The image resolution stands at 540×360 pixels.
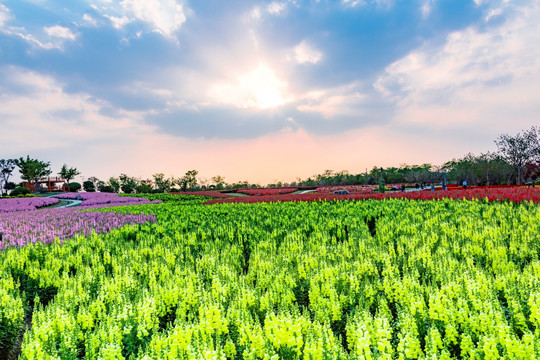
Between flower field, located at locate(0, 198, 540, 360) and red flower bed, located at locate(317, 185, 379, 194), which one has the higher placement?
red flower bed, located at locate(317, 185, 379, 194)

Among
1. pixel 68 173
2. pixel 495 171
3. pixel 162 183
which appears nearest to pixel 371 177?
pixel 495 171

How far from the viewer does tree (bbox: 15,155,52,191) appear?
59.5 m

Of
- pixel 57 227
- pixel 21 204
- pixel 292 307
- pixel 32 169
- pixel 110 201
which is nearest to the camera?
pixel 292 307

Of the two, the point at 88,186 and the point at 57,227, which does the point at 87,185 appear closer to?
the point at 88,186

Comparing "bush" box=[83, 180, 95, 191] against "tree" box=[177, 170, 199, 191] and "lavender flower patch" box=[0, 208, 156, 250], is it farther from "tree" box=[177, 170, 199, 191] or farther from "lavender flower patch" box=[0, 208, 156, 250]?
"lavender flower patch" box=[0, 208, 156, 250]

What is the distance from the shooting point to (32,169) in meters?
59.6

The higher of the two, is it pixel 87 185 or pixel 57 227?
pixel 87 185

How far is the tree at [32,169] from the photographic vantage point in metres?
59.5

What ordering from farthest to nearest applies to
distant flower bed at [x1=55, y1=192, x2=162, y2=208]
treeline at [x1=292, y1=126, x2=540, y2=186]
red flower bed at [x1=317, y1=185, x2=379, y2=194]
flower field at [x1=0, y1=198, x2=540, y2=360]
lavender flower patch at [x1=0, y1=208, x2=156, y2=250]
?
1. treeline at [x1=292, y1=126, x2=540, y2=186]
2. red flower bed at [x1=317, y1=185, x2=379, y2=194]
3. distant flower bed at [x1=55, y1=192, x2=162, y2=208]
4. lavender flower patch at [x1=0, y1=208, x2=156, y2=250]
5. flower field at [x1=0, y1=198, x2=540, y2=360]

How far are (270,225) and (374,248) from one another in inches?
230

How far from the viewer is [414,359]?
3217 mm

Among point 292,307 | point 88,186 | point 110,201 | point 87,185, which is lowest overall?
point 292,307

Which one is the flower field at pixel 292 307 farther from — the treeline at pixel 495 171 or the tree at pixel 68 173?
the tree at pixel 68 173

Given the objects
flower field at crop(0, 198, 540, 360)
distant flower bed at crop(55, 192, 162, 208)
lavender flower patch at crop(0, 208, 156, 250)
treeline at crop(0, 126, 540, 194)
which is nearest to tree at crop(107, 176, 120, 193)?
treeline at crop(0, 126, 540, 194)
